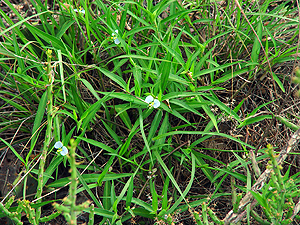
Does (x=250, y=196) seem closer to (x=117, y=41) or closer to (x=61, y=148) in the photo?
(x=61, y=148)

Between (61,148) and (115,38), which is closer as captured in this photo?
(61,148)

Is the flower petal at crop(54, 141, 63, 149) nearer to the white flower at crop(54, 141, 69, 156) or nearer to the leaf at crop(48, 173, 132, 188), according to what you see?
the white flower at crop(54, 141, 69, 156)

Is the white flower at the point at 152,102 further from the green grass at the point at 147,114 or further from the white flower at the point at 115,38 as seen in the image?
the white flower at the point at 115,38

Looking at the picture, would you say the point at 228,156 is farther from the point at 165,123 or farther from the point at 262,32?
the point at 262,32

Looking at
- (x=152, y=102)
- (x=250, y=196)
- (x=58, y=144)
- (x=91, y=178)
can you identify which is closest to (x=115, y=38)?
(x=152, y=102)

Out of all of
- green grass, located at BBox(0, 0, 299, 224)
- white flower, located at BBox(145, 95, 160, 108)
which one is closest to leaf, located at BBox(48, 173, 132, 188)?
green grass, located at BBox(0, 0, 299, 224)

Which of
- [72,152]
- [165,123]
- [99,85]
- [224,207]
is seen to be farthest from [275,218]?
[99,85]

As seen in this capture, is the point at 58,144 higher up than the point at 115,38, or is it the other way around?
the point at 115,38

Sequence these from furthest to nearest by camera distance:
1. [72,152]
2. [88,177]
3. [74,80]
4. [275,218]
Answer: [74,80] → [88,177] → [275,218] → [72,152]
